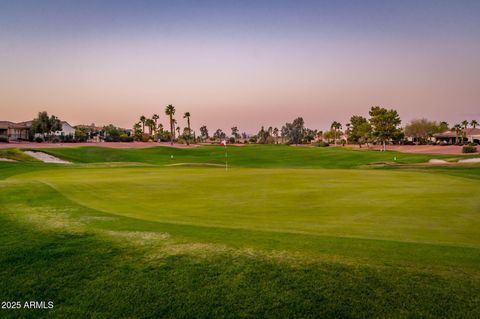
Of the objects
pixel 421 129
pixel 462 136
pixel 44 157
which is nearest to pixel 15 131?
pixel 44 157

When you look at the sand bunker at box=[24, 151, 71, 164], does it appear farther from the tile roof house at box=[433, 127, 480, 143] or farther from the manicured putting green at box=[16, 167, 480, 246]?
the tile roof house at box=[433, 127, 480, 143]

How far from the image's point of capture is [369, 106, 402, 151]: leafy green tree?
9238cm

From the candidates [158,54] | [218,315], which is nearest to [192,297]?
[218,315]

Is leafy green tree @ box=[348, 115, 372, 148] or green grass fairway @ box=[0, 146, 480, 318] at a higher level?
leafy green tree @ box=[348, 115, 372, 148]

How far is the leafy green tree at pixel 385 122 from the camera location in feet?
303

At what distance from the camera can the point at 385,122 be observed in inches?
3703

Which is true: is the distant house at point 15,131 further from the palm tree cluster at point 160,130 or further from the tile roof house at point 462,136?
the tile roof house at point 462,136

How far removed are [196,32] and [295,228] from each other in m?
30.0

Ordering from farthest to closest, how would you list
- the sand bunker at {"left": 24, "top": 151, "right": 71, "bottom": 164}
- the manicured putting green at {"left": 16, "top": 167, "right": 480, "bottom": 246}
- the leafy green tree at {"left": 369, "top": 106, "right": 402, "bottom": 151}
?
1. the leafy green tree at {"left": 369, "top": 106, "right": 402, "bottom": 151}
2. the sand bunker at {"left": 24, "top": 151, "right": 71, "bottom": 164}
3. the manicured putting green at {"left": 16, "top": 167, "right": 480, "bottom": 246}

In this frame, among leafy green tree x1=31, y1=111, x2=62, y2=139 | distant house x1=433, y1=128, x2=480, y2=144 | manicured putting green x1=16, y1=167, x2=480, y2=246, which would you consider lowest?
manicured putting green x1=16, y1=167, x2=480, y2=246

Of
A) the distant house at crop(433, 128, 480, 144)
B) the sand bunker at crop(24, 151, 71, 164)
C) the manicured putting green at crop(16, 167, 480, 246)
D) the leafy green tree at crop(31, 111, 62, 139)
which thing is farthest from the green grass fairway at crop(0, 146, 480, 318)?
the distant house at crop(433, 128, 480, 144)

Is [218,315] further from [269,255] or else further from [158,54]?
[158,54]

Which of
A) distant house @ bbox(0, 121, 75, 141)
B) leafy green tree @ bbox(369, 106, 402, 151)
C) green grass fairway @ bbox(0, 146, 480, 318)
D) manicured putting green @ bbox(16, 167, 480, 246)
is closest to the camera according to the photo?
green grass fairway @ bbox(0, 146, 480, 318)

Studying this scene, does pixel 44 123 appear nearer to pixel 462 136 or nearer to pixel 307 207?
pixel 307 207
